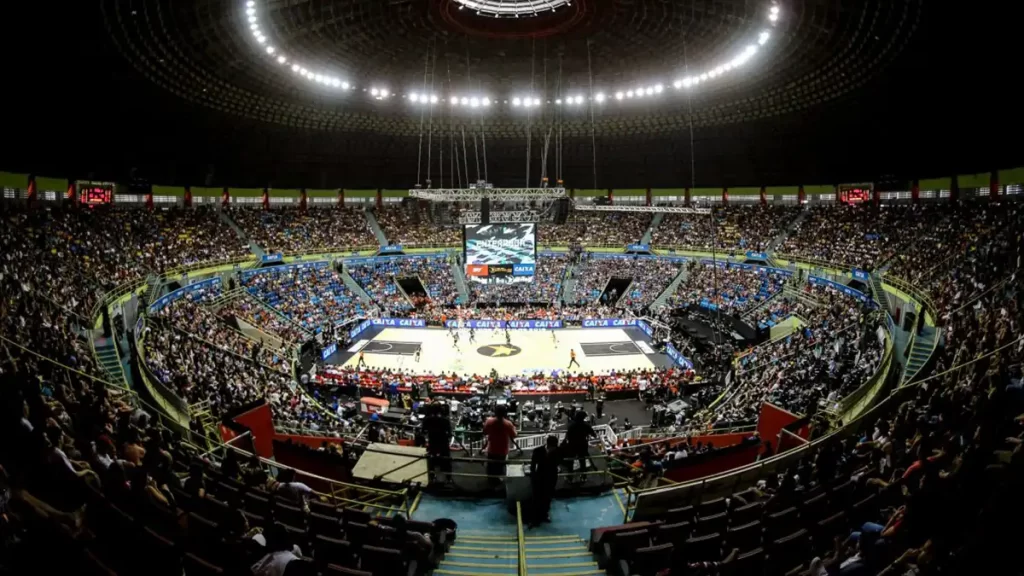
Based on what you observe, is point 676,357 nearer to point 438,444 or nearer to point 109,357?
point 438,444

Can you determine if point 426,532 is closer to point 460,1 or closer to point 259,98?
point 460,1

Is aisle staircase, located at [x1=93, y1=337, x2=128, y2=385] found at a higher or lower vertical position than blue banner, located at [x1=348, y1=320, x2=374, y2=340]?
higher

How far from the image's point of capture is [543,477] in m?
8.32

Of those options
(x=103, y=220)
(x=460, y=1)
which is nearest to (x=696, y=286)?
(x=460, y=1)

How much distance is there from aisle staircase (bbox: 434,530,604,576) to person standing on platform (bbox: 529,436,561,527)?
42 cm

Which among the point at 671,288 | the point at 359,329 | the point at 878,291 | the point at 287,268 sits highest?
the point at 287,268

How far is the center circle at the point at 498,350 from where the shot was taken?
1350 inches

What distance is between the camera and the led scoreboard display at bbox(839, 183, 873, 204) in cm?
4353

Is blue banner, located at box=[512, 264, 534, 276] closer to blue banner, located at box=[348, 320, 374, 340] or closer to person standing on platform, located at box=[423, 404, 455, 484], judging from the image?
blue banner, located at box=[348, 320, 374, 340]

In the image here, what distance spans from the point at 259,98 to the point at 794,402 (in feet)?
116

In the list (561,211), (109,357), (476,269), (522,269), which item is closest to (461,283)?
(476,269)

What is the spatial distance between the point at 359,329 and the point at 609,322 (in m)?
18.5

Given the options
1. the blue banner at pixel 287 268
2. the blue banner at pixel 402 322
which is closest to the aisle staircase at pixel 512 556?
the blue banner at pixel 402 322

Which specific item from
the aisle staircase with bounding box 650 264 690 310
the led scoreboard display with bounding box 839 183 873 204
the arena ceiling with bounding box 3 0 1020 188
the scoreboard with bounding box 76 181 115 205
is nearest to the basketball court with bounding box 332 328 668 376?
the aisle staircase with bounding box 650 264 690 310
